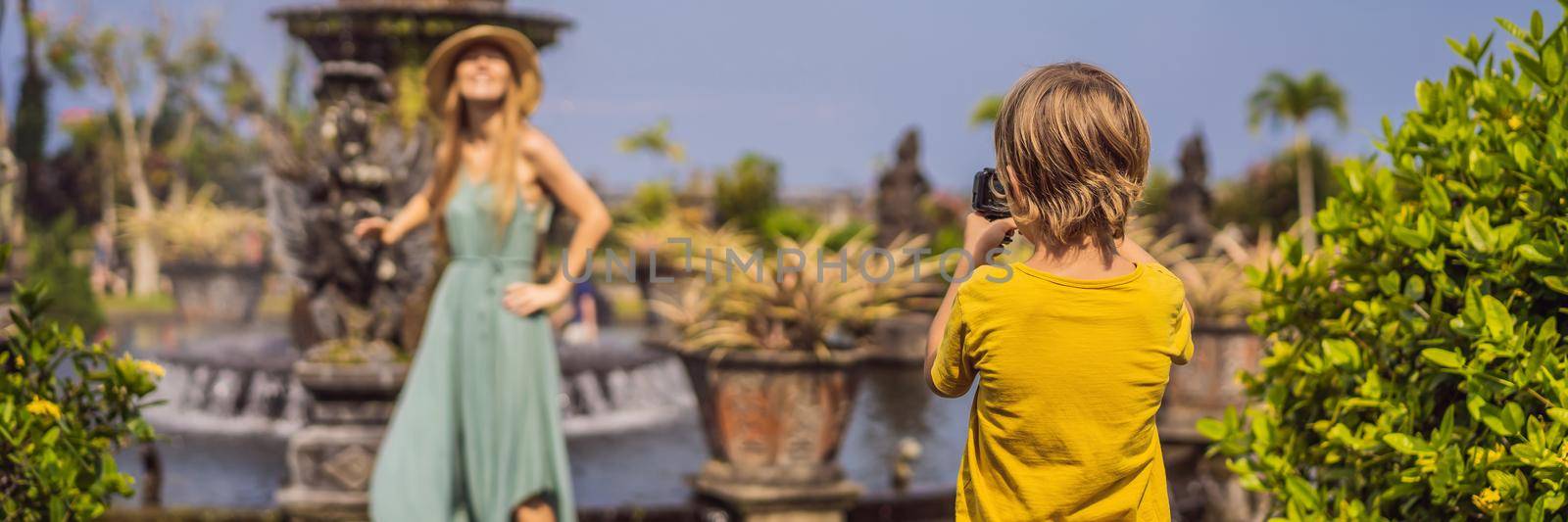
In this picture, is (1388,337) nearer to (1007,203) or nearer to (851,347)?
(1007,203)

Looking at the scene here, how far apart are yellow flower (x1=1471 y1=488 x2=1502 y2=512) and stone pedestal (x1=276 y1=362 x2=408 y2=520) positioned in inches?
175

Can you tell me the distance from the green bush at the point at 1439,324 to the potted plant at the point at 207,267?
2295cm

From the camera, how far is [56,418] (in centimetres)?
333

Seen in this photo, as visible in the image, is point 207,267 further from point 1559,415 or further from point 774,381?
point 1559,415

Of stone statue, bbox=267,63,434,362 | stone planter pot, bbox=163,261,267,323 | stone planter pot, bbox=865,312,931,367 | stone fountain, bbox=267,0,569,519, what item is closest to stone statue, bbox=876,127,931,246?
stone planter pot, bbox=865,312,931,367

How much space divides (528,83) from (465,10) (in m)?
6.28

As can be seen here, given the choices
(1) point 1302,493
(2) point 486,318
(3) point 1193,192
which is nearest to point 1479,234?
(1) point 1302,493

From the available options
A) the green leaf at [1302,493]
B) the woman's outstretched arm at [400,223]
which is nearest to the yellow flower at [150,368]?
the woman's outstretched arm at [400,223]

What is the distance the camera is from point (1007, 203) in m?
2.48

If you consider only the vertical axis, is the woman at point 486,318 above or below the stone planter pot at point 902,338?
above

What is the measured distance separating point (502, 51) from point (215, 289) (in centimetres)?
2137

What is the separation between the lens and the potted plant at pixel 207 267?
24406 mm

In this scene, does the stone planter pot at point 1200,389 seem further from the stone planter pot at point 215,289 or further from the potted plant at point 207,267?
the stone planter pot at point 215,289

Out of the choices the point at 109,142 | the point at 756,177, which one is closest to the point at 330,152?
the point at 756,177
